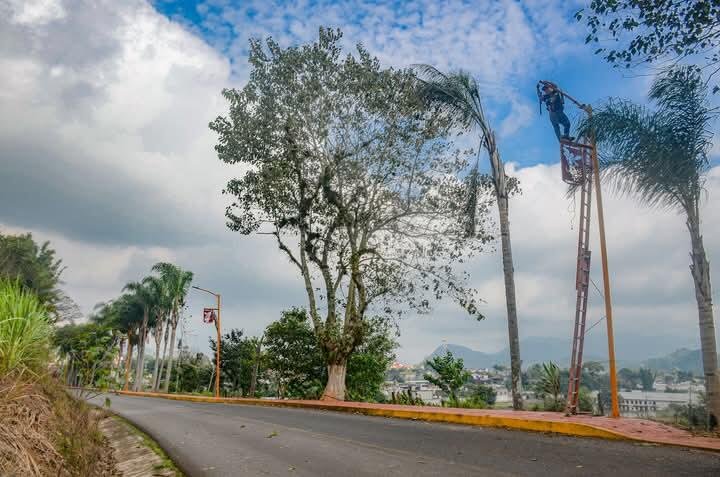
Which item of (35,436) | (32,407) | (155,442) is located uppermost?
(32,407)

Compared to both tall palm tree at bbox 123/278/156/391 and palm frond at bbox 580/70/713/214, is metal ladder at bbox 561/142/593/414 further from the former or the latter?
tall palm tree at bbox 123/278/156/391

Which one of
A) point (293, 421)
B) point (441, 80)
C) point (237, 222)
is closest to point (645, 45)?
point (441, 80)

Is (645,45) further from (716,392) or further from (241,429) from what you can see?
(241,429)

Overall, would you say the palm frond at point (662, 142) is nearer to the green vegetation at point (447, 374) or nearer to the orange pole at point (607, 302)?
the orange pole at point (607, 302)

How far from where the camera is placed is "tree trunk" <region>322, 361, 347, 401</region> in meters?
21.1

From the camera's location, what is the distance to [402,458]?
6.64 meters

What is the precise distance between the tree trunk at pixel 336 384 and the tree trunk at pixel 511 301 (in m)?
8.26

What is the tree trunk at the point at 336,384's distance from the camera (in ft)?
69.3

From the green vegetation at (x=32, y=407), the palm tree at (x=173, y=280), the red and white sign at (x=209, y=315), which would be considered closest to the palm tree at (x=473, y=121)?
the green vegetation at (x=32, y=407)

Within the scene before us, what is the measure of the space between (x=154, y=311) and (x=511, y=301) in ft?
181

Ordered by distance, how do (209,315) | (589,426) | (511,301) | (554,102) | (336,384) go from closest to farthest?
(589,426) < (554,102) < (511,301) < (336,384) < (209,315)

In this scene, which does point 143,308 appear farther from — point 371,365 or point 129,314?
point 371,365

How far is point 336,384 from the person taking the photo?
2147cm

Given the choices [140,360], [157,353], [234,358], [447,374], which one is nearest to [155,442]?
[447,374]
